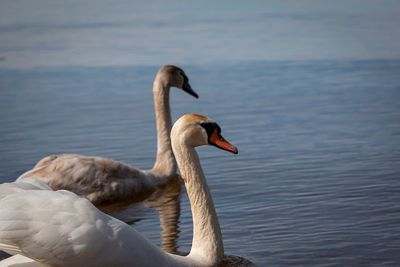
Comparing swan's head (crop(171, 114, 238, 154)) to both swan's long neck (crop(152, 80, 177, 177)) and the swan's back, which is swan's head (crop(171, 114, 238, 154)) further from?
swan's long neck (crop(152, 80, 177, 177))

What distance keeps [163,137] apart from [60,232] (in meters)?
5.27

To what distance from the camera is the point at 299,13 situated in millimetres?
21469

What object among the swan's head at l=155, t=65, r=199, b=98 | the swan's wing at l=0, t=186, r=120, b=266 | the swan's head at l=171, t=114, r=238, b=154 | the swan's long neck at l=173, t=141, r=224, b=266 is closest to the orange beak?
the swan's head at l=171, t=114, r=238, b=154

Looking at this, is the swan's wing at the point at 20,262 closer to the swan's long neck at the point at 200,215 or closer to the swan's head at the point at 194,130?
the swan's long neck at the point at 200,215

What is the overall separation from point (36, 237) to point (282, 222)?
118 inches

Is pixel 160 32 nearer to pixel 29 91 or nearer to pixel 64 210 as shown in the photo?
pixel 29 91

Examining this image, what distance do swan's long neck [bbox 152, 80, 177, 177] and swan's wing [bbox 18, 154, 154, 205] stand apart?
0.59 metres

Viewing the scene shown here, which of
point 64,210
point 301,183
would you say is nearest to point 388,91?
point 301,183

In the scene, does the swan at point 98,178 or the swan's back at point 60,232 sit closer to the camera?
the swan's back at point 60,232

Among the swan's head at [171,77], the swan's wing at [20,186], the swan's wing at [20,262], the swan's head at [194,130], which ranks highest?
the swan's head at [194,130]

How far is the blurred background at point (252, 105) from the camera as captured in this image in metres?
8.36

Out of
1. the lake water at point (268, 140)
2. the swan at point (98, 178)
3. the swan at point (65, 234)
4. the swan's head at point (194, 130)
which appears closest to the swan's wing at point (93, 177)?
the swan at point (98, 178)

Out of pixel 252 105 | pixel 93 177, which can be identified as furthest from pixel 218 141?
pixel 252 105

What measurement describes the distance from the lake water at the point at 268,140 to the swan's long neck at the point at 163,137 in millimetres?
361
